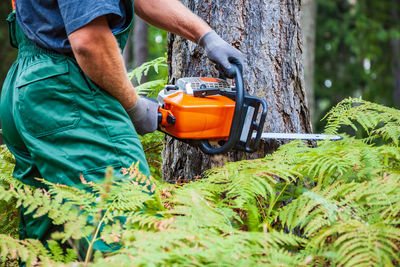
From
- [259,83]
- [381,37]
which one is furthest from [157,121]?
[381,37]

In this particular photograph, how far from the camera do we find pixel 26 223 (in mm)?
2025

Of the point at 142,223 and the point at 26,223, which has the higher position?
the point at 142,223

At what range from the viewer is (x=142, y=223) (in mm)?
1438

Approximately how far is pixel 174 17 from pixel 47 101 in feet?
3.06

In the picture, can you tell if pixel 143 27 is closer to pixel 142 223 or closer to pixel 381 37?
pixel 381 37

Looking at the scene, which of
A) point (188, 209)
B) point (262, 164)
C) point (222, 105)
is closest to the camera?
point (188, 209)

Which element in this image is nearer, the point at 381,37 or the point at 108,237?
Answer: the point at 108,237

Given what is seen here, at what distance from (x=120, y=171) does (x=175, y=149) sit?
88 cm

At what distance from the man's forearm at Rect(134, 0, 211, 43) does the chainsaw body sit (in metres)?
0.31

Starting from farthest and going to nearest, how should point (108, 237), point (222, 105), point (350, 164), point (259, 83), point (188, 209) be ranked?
point (259, 83), point (222, 105), point (350, 164), point (188, 209), point (108, 237)

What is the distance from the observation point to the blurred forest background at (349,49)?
11.2m

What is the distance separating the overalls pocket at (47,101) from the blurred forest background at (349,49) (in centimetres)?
899

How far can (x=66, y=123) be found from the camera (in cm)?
184

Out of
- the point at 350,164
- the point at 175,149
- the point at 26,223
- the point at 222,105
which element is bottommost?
the point at 26,223
